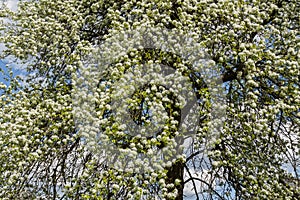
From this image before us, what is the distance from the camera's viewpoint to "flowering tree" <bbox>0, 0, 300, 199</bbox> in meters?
4.34

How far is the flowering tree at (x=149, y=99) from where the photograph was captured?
14.3 ft

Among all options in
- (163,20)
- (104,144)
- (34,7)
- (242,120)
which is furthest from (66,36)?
(242,120)

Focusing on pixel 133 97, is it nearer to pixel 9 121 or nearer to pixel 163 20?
pixel 163 20

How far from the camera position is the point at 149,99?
4625 millimetres

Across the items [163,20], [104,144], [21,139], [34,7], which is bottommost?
[104,144]

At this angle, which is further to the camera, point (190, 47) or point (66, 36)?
point (66, 36)

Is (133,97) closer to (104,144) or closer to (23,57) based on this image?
(104,144)

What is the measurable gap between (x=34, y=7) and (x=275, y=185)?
547 centimetres

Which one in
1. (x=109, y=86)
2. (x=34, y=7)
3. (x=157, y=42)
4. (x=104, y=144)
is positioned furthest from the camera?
(x=34, y=7)

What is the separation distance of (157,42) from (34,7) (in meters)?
3.16

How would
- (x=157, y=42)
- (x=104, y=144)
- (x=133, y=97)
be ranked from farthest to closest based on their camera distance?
1. (x=157, y=42)
2. (x=133, y=97)
3. (x=104, y=144)

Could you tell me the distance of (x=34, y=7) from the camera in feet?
23.2

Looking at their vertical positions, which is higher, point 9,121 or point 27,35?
point 27,35

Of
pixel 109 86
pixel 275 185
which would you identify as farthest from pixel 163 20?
pixel 275 185
